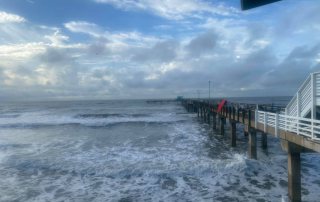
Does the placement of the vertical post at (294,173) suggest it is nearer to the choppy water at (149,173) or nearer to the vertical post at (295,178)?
the vertical post at (295,178)

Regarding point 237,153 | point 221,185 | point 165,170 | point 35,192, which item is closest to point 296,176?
point 221,185

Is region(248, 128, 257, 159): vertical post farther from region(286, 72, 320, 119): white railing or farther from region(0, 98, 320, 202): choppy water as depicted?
region(286, 72, 320, 119): white railing

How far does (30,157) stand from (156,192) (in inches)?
453

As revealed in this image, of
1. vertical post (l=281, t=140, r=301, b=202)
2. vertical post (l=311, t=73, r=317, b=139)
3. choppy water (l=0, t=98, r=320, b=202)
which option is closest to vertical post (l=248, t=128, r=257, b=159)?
choppy water (l=0, t=98, r=320, b=202)

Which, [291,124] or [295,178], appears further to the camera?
[291,124]

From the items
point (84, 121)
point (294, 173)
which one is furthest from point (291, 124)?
point (84, 121)

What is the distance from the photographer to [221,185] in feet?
41.2

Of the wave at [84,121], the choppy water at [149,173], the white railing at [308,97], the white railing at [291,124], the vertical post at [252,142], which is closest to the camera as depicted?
the white railing at [291,124]

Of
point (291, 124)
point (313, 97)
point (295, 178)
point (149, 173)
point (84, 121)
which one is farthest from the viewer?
point (84, 121)

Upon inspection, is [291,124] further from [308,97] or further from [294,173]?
[294,173]

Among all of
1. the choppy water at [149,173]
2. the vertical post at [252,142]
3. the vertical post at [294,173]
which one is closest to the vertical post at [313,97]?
the vertical post at [294,173]

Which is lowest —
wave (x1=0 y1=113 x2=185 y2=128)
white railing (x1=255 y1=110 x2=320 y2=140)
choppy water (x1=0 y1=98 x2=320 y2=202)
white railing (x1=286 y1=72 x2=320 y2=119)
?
wave (x1=0 y1=113 x2=185 y2=128)

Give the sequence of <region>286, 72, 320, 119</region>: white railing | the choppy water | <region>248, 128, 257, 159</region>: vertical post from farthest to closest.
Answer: <region>248, 128, 257, 159</region>: vertical post < the choppy water < <region>286, 72, 320, 119</region>: white railing

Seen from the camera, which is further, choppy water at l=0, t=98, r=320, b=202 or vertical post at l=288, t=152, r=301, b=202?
choppy water at l=0, t=98, r=320, b=202
